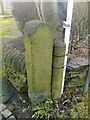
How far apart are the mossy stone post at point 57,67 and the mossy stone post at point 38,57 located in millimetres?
94

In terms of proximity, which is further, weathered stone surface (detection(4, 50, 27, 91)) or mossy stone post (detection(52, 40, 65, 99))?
weathered stone surface (detection(4, 50, 27, 91))

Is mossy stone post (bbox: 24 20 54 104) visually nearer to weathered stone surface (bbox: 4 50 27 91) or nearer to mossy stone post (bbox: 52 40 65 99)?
mossy stone post (bbox: 52 40 65 99)

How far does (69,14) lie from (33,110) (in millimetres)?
1430

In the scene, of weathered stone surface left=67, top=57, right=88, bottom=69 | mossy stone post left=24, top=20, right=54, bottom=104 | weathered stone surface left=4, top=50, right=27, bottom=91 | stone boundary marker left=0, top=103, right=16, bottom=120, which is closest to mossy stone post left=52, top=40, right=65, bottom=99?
mossy stone post left=24, top=20, right=54, bottom=104

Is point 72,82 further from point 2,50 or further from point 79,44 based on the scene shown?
point 2,50

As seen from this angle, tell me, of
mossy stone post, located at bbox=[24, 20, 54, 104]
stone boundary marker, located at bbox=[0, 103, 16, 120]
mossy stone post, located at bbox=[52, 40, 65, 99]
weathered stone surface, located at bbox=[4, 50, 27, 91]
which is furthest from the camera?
weathered stone surface, located at bbox=[4, 50, 27, 91]

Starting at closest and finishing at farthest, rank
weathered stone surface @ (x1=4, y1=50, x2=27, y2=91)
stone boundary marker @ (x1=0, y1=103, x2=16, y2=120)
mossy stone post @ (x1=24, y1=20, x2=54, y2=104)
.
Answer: mossy stone post @ (x1=24, y1=20, x2=54, y2=104), stone boundary marker @ (x1=0, y1=103, x2=16, y2=120), weathered stone surface @ (x1=4, y1=50, x2=27, y2=91)

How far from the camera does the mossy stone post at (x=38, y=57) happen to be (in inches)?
88.6

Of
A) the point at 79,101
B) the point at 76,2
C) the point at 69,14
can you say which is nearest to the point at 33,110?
the point at 79,101

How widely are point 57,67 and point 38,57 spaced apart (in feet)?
1.28

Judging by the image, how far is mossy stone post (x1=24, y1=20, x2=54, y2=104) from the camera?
7.38 ft

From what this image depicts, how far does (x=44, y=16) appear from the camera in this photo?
151 inches

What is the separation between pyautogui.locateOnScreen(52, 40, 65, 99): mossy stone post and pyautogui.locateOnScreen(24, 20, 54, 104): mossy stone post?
0.31 feet

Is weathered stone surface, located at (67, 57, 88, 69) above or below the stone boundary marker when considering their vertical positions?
above
